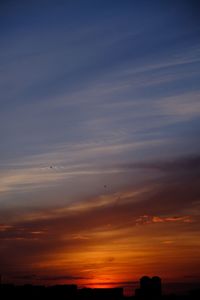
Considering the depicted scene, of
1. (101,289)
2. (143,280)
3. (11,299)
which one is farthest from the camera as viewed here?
(101,289)

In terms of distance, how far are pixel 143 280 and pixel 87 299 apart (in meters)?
12.2

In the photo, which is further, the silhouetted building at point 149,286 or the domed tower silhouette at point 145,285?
the domed tower silhouette at point 145,285

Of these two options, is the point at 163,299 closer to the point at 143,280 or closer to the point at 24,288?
the point at 143,280

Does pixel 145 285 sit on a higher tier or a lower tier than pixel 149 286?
higher

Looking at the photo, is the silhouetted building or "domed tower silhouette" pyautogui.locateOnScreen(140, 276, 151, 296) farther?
"domed tower silhouette" pyautogui.locateOnScreen(140, 276, 151, 296)

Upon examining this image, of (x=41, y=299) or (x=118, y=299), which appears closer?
(x=41, y=299)

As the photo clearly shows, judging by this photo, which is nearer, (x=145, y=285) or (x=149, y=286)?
(x=149, y=286)

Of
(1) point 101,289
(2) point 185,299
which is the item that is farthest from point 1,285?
(2) point 185,299

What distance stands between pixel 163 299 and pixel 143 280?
521 centimetres

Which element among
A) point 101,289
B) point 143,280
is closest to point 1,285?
point 101,289

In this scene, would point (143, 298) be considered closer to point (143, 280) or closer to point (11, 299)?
point (143, 280)

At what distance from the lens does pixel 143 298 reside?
106000 mm

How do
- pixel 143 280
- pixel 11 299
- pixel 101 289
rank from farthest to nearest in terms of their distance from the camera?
pixel 101 289, pixel 143 280, pixel 11 299

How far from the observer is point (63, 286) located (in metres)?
113
